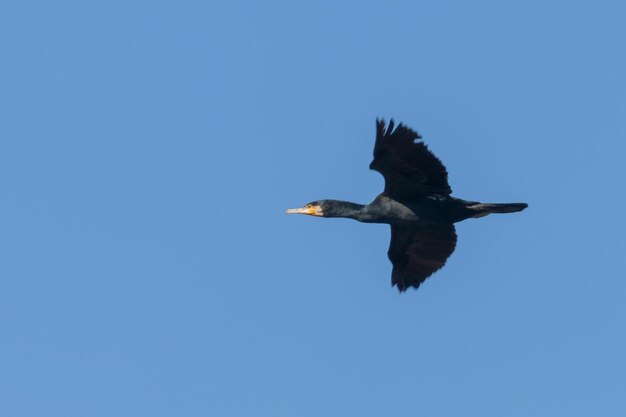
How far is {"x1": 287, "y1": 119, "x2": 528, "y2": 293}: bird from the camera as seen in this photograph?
22.6m

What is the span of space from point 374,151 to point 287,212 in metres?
2.98

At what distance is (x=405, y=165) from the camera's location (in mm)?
23016

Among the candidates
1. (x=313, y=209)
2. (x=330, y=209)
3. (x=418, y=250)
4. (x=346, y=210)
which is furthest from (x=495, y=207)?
(x=313, y=209)

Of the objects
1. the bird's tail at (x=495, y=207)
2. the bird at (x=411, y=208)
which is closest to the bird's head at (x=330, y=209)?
the bird at (x=411, y=208)

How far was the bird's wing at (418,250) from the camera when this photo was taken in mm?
24484

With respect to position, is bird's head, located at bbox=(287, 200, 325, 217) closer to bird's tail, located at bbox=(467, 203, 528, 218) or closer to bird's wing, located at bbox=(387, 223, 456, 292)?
bird's wing, located at bbox=(387, 223, 456, 292)

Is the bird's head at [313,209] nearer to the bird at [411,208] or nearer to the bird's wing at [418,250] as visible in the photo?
the bird at [411,208]

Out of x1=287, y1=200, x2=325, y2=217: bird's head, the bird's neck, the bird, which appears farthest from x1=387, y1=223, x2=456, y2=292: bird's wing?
x1=287, y1=200, x2=325, y2=217: bird's head

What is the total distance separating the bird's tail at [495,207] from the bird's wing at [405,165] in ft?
1.91

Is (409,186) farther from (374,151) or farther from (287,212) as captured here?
(287,212)

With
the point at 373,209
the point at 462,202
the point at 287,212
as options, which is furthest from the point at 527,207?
the point at 287,212

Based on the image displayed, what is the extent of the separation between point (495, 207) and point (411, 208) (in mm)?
1468

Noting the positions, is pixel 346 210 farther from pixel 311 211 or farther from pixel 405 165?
pixel 405 165

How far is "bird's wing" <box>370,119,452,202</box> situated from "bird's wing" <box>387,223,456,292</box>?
3.17 ft
